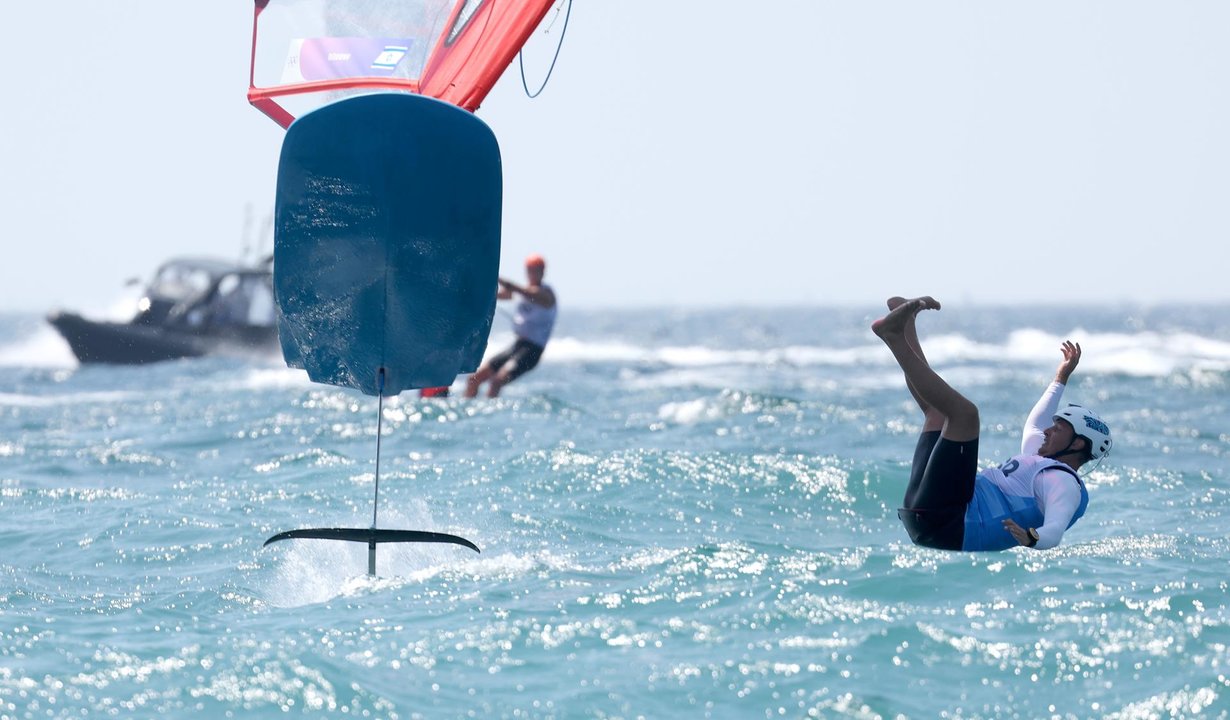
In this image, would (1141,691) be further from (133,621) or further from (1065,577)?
(133,621)

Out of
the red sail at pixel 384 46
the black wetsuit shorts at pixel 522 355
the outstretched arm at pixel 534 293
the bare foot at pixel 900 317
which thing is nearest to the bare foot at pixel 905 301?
the bare foot at pixel 900 317

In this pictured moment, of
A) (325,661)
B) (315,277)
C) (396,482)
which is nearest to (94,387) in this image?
(396,482)

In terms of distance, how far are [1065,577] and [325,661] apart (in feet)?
10.6

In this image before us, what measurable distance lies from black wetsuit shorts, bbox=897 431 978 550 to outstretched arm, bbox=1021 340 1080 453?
→ 2.01 feet

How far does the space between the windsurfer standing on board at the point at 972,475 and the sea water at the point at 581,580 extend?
0.66 feet

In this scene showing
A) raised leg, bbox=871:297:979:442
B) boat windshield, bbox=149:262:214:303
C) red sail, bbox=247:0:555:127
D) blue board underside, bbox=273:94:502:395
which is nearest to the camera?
raised leg, bbox=871:297:979:442

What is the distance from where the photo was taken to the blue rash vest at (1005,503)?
241 inches

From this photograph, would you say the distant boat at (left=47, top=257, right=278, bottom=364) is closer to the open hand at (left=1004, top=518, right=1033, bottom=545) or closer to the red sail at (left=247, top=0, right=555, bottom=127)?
the red sail at (left=247, top=0, right=555, bottom=127)

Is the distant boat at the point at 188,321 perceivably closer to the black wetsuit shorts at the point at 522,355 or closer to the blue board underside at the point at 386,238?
the black wetsuit shorts at the point at 522,355

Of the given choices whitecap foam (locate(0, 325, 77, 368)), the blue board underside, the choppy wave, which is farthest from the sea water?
whitecap foam (locate(0, 325, 77, 368))

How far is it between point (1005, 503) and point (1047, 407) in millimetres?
704

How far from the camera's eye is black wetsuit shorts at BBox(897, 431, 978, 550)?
5984 millimetres

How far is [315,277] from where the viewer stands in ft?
21.1

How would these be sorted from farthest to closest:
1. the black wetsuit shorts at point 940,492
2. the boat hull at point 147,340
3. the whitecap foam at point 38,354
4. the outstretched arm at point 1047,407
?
1. the whitecap foam at point 38,354
2. the boat hull at point 147,340
3. the outstretched arm at point 1047,407
4. the black wetsuit shorts at point 940,492
